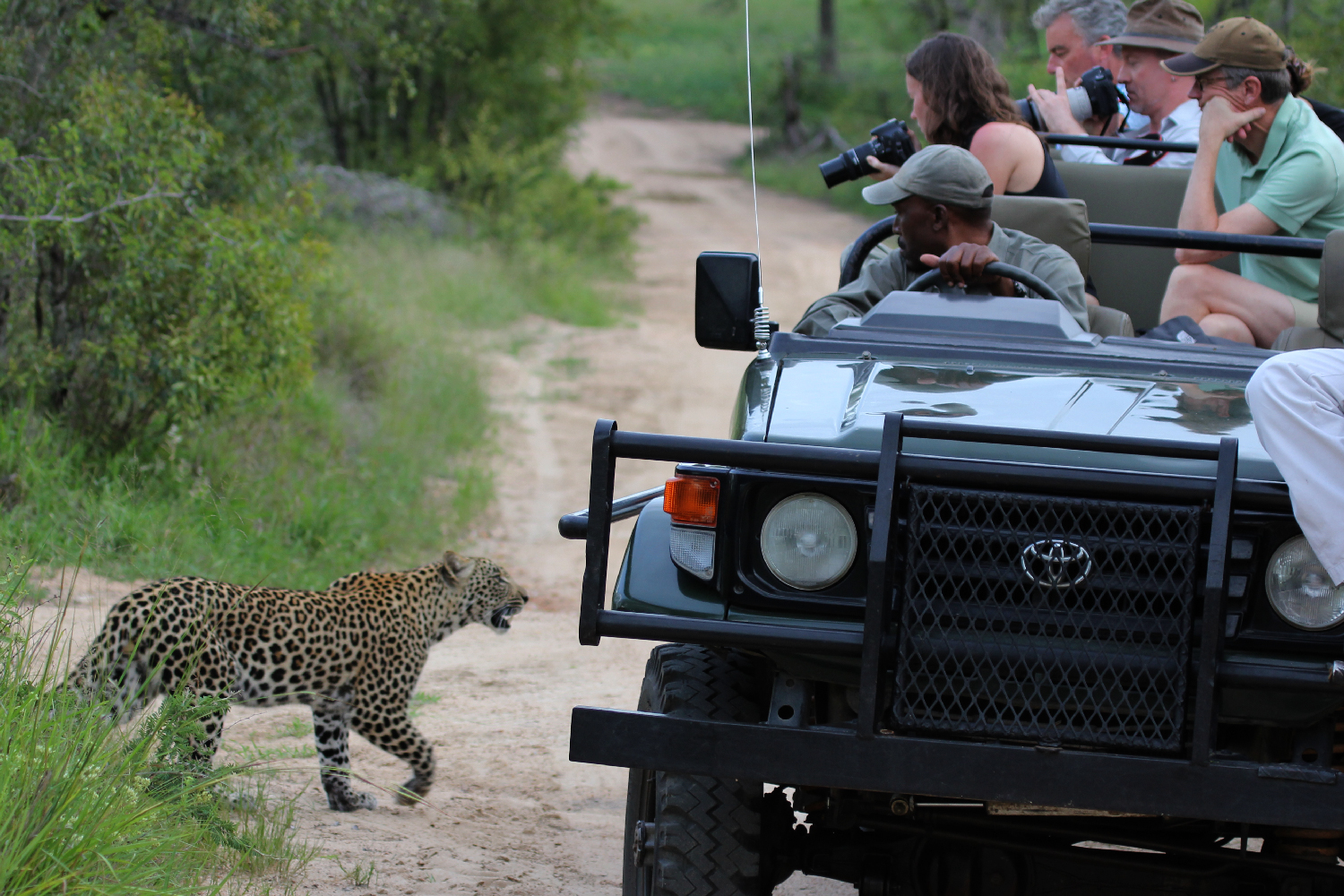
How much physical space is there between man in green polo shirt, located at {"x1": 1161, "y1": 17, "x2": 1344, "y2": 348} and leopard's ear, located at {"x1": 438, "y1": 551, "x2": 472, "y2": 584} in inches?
96.6

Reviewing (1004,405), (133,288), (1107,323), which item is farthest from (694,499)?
(133,288)

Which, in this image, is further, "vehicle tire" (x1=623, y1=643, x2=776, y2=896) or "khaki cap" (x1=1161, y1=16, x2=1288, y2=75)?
"khaki cap" (x1=1161, y1=16, x2=1288, y2=75)

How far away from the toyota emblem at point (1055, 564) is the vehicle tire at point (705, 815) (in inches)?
25.7

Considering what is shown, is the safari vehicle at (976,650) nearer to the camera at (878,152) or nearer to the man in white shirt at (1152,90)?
the camera at (878,152)

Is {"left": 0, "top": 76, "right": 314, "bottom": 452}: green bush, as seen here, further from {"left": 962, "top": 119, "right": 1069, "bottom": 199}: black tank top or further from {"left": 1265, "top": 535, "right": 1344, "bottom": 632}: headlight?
{"left": 1265, "top": 535, "right": 1344, "bottom": 632}: headlight

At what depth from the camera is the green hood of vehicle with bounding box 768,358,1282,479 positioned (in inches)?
106

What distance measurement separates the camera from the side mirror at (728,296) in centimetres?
352

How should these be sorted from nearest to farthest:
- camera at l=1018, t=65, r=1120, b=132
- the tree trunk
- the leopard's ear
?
the leopard's ear → camera at l=1018, t=65, r=1120, b=132 → the tree trunk

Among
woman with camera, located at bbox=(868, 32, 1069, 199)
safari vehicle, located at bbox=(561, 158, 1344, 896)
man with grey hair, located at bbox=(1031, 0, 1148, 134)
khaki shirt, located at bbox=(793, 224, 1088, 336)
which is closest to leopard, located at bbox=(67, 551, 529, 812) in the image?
safari vehicle, located at bbox=(561, 158, 1344, 896)

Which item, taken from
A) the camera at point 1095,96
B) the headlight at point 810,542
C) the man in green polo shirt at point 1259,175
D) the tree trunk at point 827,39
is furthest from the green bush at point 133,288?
the tree trunk at point 827,39

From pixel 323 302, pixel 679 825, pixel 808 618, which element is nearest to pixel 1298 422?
pixel 808 618

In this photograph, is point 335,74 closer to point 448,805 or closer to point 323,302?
point 323,302

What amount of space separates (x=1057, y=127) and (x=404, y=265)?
350 inches

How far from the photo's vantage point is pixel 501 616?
512cm
